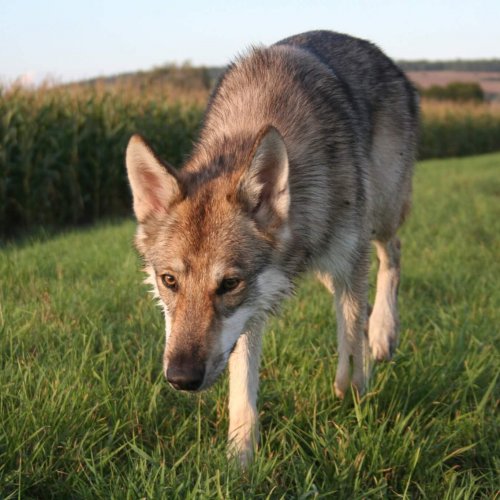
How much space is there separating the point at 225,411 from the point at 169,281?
34.6 inches

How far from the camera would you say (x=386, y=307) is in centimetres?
454

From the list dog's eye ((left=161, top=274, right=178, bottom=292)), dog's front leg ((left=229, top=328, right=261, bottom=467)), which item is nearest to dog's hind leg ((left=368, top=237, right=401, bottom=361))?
dog's front leg ((left=229, top=328, right=261, bottom=467))

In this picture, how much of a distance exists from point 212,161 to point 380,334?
1.86m

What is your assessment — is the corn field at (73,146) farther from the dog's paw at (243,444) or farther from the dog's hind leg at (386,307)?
the dog's paw at (243,444)

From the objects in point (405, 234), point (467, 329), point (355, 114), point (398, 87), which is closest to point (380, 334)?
point (467, 329)

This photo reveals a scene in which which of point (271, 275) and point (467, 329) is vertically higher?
point (271, 275)

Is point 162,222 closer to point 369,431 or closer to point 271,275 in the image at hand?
point 271,275

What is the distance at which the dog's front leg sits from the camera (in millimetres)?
2926

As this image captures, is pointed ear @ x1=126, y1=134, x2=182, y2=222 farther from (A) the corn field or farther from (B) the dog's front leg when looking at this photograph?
(A) the corn field

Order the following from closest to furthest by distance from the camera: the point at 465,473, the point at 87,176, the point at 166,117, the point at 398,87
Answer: the point at 465,473 → the point at 398,87 → the point at 87,176 → the point at 166,117

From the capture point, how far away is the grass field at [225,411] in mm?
2547

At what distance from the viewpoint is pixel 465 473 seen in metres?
2.78

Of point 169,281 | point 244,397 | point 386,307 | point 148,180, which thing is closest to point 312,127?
point 148,180

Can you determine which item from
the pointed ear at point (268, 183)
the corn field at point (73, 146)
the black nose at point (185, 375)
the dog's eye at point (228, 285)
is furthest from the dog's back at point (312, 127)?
the corn field at point (73, 146)
